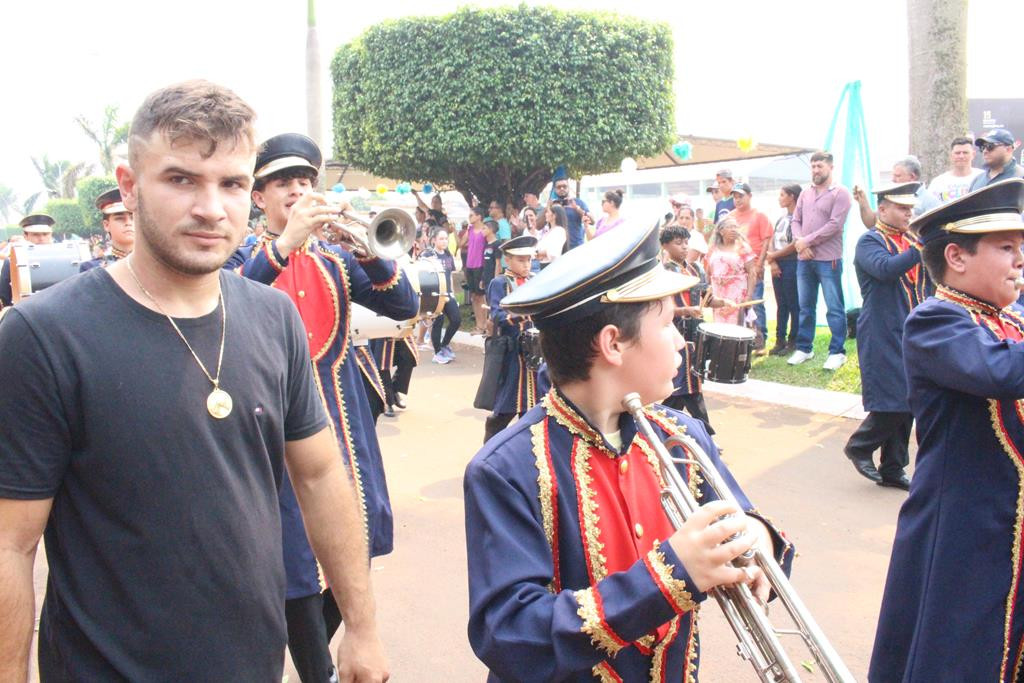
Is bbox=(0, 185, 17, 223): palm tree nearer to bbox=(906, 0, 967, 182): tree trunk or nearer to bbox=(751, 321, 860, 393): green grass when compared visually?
bbox=(751, 321, 860, 393): green grass

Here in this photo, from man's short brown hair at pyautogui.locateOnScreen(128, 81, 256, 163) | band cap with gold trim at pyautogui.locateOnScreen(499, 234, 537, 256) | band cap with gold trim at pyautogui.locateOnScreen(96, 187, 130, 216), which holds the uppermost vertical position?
man's short brown hair at pyautogui.locateOnScreen(128, 81, 256, 163)

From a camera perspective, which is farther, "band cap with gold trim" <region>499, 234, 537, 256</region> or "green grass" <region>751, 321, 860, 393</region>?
"green grass" <region>751, 321, 860, 393</region>

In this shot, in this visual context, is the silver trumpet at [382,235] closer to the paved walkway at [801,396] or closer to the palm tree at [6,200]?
the paved walkway at [801,396]

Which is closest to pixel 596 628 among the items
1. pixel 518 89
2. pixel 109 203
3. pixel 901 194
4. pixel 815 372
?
pixel 109 203

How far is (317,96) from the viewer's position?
16391 mm

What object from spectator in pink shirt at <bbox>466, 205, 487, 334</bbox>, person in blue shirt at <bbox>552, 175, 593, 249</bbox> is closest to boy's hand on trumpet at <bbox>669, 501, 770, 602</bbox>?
person in blue shirt at <bbox>552, 175, 593, 249</bbox>

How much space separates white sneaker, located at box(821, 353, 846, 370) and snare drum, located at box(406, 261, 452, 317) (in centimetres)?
531

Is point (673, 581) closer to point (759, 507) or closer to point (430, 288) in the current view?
point (430, 288)

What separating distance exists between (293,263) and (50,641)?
2123 mm

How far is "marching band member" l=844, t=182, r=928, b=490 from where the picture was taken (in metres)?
6.39

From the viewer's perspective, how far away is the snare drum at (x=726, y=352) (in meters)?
6.41

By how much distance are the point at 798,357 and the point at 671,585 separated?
29.9ft

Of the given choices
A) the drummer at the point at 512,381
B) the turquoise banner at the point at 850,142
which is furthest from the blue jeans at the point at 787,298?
the drummer at the point at 512,381

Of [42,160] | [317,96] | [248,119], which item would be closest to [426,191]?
[317,96]
